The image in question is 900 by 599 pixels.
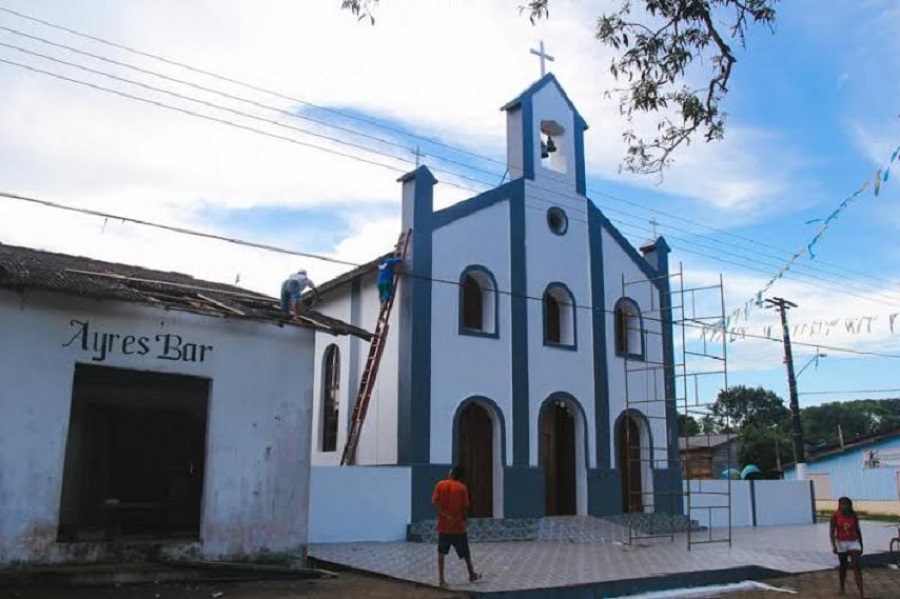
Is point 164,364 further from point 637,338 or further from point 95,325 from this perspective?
point 637,338

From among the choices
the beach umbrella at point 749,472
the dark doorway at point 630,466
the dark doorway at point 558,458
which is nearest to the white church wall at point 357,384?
the dark doorway at point 558,458

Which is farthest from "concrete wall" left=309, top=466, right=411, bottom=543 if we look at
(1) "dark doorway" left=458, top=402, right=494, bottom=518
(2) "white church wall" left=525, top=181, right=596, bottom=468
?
(2) "white church wall" left=525, top=181, right=596, bottom=468

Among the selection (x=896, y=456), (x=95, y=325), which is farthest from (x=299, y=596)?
(x=896, y=456)

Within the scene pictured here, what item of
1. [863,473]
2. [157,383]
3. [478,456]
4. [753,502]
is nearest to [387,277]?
[478,456]

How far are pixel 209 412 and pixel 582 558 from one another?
254 inches

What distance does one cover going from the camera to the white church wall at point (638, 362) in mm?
19766

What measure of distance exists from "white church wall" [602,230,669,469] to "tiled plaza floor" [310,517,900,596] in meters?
2.87

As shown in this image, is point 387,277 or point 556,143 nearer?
point 387,277

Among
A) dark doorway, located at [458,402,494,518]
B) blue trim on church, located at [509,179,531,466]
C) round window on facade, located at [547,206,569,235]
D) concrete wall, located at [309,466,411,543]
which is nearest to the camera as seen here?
concrete wall, located at [309,466,411,543]

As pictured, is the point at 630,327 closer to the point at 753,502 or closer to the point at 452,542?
the point at 753,502

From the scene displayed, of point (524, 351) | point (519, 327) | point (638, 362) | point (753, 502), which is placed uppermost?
point (519, 327)

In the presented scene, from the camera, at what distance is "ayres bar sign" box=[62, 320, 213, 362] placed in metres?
10.3

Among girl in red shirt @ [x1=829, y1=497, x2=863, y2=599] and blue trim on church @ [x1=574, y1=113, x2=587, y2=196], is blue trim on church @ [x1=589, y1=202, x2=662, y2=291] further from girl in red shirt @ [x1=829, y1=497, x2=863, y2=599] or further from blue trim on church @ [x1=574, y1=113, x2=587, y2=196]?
girl in red shirt @ [x1=829, y1=497, x2=863, y2=599]

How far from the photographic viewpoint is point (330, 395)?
19953 mm
